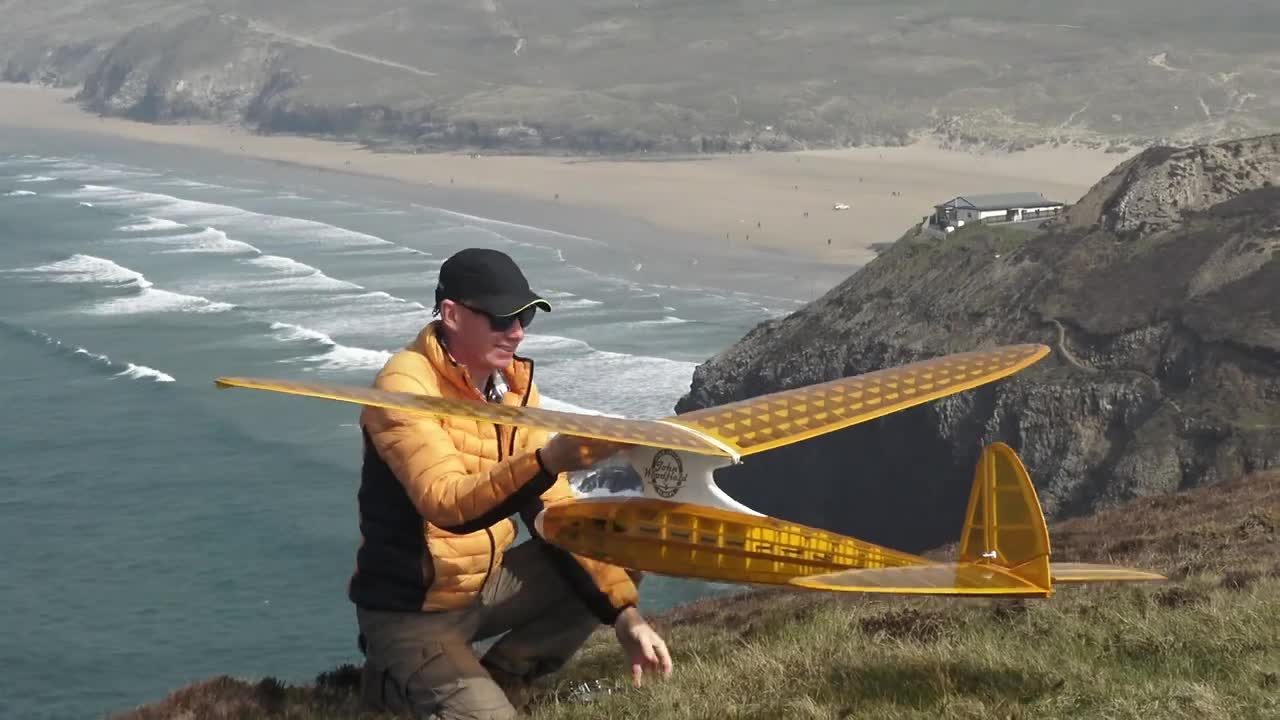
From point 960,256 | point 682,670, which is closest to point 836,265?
point 960,256

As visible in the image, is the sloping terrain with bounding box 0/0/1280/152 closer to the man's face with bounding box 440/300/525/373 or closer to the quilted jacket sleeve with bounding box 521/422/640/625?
the quilted jacket sleeve with bounding box 521/422/640/625

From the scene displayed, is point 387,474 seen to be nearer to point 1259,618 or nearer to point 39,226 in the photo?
point 1259,618

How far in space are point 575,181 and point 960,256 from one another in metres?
76.7

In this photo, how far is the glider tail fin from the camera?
24.3ft

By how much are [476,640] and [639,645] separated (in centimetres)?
93

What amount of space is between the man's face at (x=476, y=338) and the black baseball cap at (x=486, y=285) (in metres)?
0.07

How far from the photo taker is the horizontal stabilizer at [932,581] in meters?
7.09

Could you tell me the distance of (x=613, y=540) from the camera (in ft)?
25.2

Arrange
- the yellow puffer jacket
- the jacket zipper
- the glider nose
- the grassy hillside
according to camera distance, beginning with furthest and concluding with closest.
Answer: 1. the glider nose
2. the jacket zipper
3. the grassy hillside
4. the yellow puffer jacket

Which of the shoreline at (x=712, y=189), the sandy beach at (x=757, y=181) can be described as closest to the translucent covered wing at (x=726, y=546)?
the shoreline at (x=712, y=189)

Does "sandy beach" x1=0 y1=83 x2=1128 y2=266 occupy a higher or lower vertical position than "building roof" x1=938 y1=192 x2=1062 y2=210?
lower

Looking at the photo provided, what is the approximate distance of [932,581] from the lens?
7.23 meters

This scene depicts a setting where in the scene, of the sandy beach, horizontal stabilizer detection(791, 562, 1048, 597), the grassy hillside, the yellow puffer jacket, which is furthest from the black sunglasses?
the sandy beach

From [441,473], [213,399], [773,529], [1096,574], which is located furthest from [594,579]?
[213,399]
